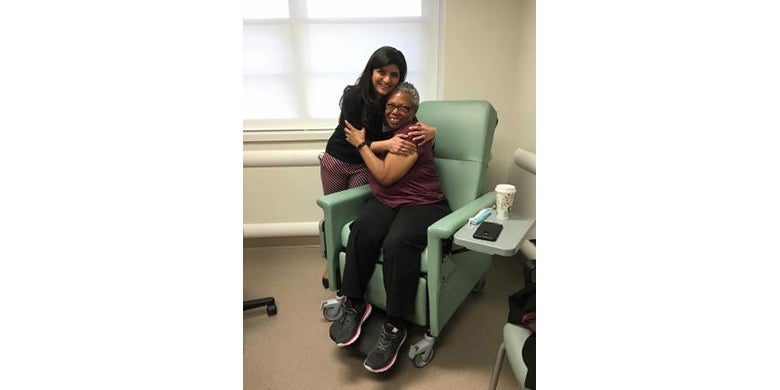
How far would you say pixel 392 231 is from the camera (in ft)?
4.82

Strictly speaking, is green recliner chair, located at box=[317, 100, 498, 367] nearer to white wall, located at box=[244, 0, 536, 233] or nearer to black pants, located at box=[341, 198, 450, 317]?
black pants, located at box=[341, 198, 450, 317]

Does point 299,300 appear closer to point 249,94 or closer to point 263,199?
point 263,199

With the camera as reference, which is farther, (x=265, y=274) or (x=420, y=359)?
(x=265, y=274)

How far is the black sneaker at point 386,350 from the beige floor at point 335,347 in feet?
0.25

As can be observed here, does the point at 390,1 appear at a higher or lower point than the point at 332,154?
higher

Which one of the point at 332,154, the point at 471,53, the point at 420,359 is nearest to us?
the point at 420,359

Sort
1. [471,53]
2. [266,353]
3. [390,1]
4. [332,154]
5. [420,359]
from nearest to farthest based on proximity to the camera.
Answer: [420,359], [266,353], [332,154], [471,53], [390,1]

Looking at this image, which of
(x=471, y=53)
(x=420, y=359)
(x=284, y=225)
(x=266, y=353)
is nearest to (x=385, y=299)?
(x=420, y=359)

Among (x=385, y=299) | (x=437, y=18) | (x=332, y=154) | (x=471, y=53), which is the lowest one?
(x=385, y=299)

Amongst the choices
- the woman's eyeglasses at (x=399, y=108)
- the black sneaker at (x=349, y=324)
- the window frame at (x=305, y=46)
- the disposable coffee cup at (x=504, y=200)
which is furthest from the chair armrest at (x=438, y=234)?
the window frame at (x=305, y=46)

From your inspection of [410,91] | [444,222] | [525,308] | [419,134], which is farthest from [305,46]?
[525,308]

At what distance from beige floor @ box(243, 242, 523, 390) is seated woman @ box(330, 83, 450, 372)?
103 millimetres
